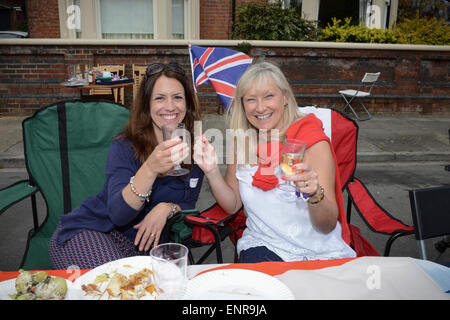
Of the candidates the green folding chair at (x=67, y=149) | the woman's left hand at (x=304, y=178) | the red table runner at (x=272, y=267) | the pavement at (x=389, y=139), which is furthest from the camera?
the pavement at (x=389, y=139)

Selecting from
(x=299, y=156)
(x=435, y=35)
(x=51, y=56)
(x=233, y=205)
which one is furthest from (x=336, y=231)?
(x=435, y=35)

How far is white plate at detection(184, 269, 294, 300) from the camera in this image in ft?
3.64

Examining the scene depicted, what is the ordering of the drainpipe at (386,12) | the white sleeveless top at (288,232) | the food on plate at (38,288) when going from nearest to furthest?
the food on plate at (38,288)
the white sleeveless top at (288,232)
the drainpipe at (386,12)

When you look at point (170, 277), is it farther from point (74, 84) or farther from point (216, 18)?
point (216, 18)

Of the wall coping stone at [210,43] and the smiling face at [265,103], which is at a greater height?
the wall coping stone at [210,43]

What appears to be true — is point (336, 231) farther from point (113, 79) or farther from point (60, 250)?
point (113, 79)

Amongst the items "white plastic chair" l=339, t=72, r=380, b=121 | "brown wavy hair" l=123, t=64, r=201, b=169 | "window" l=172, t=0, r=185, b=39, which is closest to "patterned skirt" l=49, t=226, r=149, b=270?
"brown wavy hair" l=123, t=64, r=201, b=169

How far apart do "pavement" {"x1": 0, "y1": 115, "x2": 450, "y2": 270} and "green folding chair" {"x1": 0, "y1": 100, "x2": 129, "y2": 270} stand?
3.41 ft

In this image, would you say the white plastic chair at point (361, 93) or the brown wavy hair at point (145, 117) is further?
the white plastic chair at point (361, 93)

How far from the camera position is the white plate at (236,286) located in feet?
3.64

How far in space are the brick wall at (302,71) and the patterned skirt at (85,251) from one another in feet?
23.0

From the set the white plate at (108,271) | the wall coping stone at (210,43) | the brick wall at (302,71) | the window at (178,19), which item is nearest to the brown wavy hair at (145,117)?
the white plate at (108,271)

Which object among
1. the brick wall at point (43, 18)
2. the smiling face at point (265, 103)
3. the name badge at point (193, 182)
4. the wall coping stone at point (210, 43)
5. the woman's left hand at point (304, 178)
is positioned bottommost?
the name badge at point (193, 182)

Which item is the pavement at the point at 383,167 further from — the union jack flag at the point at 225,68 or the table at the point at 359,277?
the table at the point at 359,277
